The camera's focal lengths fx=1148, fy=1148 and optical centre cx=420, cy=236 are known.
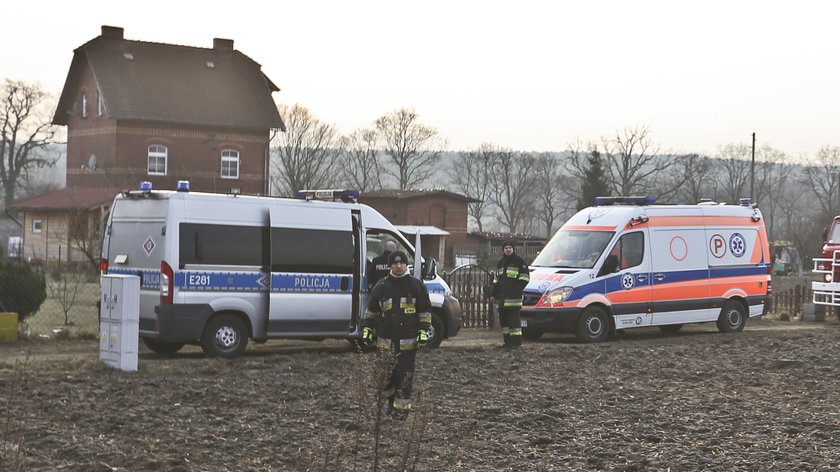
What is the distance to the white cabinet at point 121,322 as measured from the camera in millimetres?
15008

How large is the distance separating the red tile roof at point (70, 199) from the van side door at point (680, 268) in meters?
38.6

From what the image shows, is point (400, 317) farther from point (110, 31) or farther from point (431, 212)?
point (431, 212)

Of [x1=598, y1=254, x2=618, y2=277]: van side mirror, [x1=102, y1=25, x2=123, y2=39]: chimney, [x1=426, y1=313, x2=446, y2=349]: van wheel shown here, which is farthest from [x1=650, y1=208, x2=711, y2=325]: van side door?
[x1=102, y1=25, x2=123, y2=39]: chimney

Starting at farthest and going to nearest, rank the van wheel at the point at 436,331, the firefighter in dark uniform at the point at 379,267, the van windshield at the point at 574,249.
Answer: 1. the van windshield at the point at 574,249
2. the van wheel at the point at 436,331
3. the firefighter in dark uniform at the point at 379,267

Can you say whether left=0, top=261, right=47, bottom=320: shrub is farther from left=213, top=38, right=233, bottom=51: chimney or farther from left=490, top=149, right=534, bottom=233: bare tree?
left=490, top=149, right=534, bottom=233: bare tree

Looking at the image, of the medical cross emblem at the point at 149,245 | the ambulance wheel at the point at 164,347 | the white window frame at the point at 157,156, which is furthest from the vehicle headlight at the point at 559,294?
the white window frame at the point at 157,156

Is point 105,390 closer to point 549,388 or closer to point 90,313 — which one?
point 549,388

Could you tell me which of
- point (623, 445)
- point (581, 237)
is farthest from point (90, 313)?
point (623, 445)

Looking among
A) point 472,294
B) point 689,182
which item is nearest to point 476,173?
point 689,182

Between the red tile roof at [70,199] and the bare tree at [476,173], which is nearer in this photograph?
the red tile roof at [70,199]

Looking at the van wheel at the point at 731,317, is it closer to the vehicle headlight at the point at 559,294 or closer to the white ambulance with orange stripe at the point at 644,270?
the white ambulance with orange stripe at the point at 644,270

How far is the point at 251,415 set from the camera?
38.5ft

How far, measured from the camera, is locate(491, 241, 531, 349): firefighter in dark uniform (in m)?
18.7

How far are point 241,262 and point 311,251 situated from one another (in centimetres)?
112
